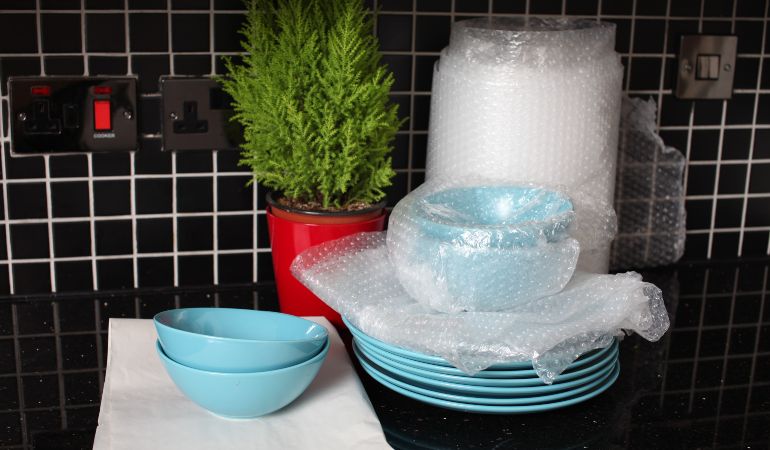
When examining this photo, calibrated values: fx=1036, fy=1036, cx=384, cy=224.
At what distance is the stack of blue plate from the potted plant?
20cm

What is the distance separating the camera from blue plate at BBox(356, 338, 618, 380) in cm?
97

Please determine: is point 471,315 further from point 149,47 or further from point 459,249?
point 149,47

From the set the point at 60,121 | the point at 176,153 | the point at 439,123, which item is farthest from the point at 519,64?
the point at 60,121

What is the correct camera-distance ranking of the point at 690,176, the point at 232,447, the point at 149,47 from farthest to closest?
1. the point at 690,176
2. the point at 149,47
3. the point at 232,447

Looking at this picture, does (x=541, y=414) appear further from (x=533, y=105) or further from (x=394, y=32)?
(x=394, y=32)

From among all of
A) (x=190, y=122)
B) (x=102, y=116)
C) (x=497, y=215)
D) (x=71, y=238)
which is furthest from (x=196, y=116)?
(x=497, y=215)

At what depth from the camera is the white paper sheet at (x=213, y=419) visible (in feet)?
2.93

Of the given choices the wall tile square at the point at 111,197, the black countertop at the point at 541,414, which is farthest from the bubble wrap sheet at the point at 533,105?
the wall tile square at the point at 111,197

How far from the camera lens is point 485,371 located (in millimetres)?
967

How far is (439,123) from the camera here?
4.04 ft

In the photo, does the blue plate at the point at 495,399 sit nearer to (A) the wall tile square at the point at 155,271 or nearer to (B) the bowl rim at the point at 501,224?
(B) the bowl rim at the point at 501,224

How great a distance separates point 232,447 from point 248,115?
41 centimetres

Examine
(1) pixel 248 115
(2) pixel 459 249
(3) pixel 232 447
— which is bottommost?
(3) pixel 232 447

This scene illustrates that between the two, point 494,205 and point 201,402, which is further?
point 494,205
